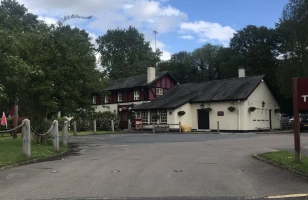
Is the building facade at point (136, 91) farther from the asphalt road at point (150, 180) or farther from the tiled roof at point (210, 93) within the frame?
the asphalt road at point (150, 180)

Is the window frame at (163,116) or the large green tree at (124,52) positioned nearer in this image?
the window frame at (163,116)

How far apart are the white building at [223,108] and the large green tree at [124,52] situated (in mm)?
34446

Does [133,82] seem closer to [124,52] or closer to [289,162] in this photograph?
[124,52]

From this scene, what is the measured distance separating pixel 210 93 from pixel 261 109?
5546mm

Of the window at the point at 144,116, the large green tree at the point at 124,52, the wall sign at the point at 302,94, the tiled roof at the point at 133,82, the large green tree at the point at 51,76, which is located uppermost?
the large green tree at the point at 124,52

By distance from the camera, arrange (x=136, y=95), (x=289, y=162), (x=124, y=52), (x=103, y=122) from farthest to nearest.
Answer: (x=124, y=52)
(x=136, y=95)
(x=103, y=122)
(x=289, y=162)

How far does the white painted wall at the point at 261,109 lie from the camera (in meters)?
35.5

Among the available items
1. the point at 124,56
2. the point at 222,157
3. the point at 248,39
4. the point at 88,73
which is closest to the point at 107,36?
the point at 124,56

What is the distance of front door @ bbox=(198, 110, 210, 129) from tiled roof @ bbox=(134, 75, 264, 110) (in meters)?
1.43

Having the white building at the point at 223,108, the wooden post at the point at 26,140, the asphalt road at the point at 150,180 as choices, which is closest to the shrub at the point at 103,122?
the white building at the point at 223,108

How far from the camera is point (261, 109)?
37625 mm

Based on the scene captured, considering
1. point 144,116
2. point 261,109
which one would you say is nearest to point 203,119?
point 261,109

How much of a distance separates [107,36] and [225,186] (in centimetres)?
7829

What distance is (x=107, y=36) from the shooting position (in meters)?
83.2
